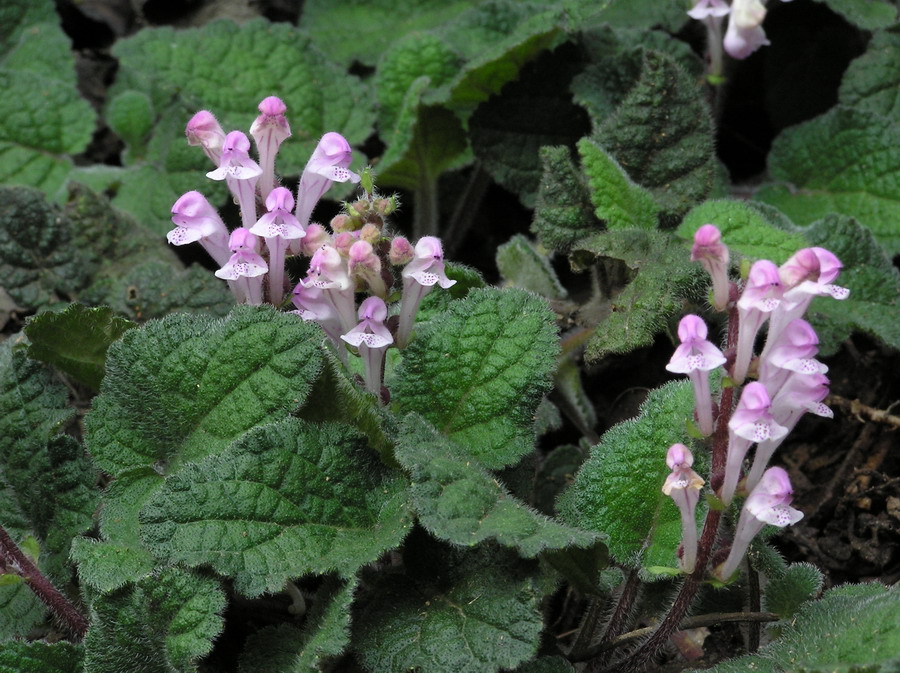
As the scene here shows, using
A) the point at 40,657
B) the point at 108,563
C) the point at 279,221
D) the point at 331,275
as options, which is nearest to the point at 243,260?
the point at 279,221

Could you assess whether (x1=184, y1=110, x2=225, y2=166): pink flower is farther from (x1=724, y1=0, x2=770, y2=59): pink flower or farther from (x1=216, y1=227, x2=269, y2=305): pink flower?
(x1=724, y1=0, x2=770, y2=59): pink flower

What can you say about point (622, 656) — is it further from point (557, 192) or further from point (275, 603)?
point (557, 192)

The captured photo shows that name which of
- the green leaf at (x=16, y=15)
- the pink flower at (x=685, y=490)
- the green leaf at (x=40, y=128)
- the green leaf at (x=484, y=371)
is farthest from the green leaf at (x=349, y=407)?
the green leaf at (x=16, y=15)

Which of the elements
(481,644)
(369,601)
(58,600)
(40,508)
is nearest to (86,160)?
(40,508)

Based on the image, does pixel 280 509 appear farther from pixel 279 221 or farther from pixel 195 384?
pixel 279 221

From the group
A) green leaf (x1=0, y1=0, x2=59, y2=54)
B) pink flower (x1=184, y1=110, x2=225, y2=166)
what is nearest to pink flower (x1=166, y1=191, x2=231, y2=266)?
pink flower (x1=184, y1=110, x2=225, y2=166)
